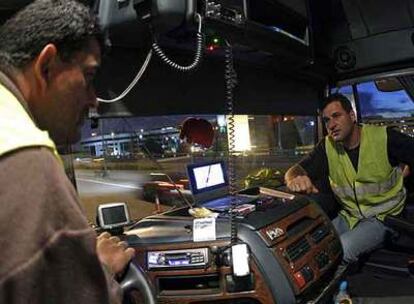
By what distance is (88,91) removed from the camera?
0.98m

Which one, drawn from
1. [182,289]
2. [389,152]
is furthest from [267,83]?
[182,289]

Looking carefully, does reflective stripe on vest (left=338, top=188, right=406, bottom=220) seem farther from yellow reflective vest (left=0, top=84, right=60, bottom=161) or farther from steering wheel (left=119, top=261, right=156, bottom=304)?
yellow reflective vest (left=0, top=84, right=60, bottom=161)

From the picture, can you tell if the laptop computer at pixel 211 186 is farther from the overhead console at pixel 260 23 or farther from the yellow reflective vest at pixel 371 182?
the yellow reflective vest at pixel 371 182

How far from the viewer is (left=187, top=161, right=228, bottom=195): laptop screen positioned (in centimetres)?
234

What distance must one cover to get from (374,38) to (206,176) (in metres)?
2.16

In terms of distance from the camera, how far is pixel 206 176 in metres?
2.42

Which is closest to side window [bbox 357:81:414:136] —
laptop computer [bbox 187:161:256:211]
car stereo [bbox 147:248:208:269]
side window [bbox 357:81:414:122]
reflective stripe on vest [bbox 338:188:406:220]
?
side window [bbox 357:81:414:122]

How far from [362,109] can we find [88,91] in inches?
142

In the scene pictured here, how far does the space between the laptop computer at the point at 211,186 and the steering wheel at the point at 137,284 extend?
765 millimetres

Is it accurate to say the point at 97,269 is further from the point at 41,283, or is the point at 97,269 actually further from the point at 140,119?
the point at 140,119

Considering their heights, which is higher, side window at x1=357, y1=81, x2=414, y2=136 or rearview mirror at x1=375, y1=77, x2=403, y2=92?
rearview mirror at x1=375, y1=77, x2=403, y2=92

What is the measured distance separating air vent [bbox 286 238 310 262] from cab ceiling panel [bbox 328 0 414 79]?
81.5 inches

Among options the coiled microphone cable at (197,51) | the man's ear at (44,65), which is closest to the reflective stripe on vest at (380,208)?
the coiled microphone cable at (197,51)

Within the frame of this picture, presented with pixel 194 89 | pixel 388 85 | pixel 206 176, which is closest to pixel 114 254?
pixel 206 176
